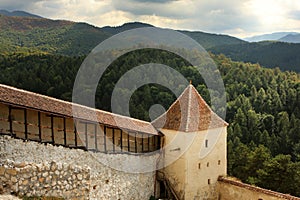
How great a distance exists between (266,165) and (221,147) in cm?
1251

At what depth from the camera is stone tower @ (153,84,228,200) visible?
20594 millimetres

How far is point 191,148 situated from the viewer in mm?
20625

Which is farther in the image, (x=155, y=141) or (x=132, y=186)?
(x=155, y=141)

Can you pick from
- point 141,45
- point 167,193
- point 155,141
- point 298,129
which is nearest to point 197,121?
point 155,141

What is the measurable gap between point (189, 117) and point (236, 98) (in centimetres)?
4866

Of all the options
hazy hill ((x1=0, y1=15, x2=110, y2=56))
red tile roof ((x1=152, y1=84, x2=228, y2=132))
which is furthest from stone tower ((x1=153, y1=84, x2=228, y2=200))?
hazy hill ((x1=0, y1=15, x2=110, y2=56))

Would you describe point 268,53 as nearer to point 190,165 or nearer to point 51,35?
point 51,35

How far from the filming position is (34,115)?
15375mm

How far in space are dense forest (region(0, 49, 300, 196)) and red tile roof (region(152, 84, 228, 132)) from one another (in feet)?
44.2

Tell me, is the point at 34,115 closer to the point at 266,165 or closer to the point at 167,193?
the point at 167,193

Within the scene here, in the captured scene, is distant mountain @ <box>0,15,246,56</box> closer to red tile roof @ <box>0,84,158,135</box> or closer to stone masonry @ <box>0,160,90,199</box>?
red tile roof @ <box>0,84,158,135</box>

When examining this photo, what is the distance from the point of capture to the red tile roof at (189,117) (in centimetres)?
2081

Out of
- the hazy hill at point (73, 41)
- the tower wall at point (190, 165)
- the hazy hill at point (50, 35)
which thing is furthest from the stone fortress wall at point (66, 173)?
the hazy hill at point (50, 35)

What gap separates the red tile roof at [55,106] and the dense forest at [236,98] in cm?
1800
